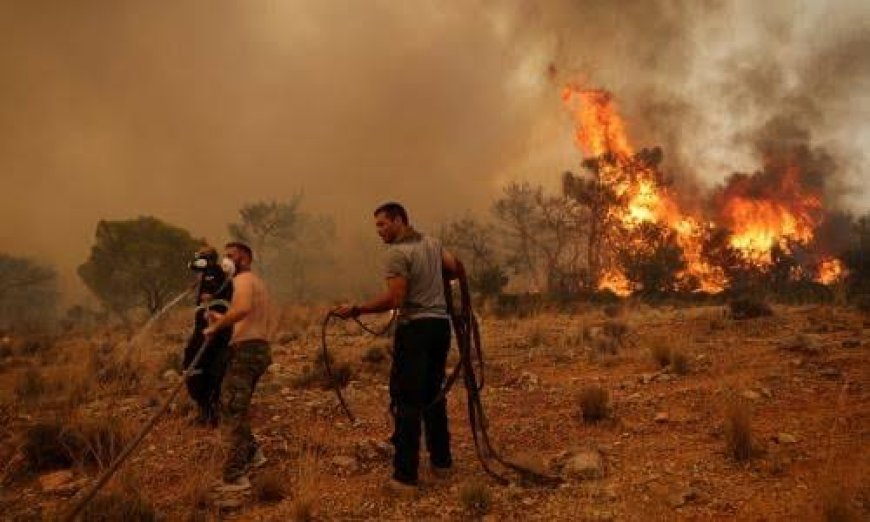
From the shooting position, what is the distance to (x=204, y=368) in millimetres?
7371

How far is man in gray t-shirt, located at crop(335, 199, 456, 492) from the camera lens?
5.20m

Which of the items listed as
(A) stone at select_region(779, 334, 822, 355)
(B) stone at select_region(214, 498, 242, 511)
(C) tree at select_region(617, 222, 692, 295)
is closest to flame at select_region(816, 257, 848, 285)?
(C) tree at select_region(617, 222, 692, 295)

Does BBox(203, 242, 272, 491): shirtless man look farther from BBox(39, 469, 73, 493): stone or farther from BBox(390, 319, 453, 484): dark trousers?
BBox(39, 469, 73, 493): stone

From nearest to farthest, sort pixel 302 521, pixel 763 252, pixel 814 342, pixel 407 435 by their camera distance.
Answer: pixel 302 521
pixel 407 435
pixel 814 342
pixel 763 252

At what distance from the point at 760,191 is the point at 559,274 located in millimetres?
11517

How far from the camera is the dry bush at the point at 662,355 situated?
385 inches

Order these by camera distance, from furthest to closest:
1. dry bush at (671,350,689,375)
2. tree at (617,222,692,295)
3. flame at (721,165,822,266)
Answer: flame at (721,165,822,266) < tree at (617,222,692,295) < dry bush at (671,350,689,375)

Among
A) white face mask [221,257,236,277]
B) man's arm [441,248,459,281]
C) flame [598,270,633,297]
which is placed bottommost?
man's arm [441,248,459,281]

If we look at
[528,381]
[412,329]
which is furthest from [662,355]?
[412,329]

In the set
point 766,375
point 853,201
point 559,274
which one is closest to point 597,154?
point 559,274

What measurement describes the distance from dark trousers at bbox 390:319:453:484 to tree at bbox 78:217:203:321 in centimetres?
3600

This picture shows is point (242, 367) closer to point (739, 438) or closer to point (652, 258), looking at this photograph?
point (739, 438)

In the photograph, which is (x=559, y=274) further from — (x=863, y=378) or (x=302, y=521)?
(x=302, y=521)

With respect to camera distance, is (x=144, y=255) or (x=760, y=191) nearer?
(x=760, y=191)
